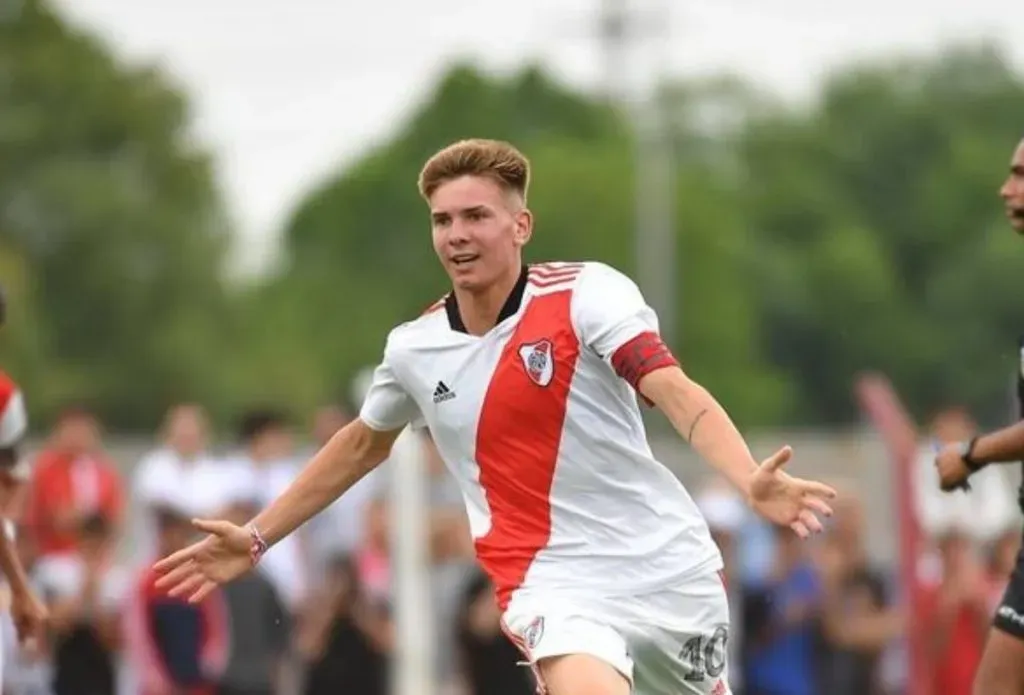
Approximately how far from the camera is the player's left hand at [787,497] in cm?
714

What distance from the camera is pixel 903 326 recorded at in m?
97.9

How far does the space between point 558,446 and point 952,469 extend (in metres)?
1.90

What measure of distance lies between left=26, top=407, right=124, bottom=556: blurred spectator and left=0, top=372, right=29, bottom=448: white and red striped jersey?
21.2 feet

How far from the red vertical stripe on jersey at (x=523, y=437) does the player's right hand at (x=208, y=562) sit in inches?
33.7

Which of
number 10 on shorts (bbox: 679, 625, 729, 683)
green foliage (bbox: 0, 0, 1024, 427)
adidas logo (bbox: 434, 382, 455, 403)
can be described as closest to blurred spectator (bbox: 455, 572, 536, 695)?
number 10 on shorts (bbox: 679, 625, 729, 683)

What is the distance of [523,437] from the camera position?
8.37m

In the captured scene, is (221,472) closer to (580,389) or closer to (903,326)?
(580,389)

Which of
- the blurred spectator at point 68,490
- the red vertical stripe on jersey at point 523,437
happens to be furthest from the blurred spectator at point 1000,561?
the red vertical stripe on jersey at point 523,437

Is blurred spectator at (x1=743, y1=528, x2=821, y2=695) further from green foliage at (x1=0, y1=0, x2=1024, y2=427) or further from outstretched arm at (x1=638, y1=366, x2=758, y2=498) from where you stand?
green foliage at (x1=0, y1=0, x2=1024, y2=427)

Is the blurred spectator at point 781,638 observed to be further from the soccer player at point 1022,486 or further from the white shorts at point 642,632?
the white shorts at point 642,632

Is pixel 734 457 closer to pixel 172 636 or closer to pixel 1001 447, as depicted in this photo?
pixel 1001 447

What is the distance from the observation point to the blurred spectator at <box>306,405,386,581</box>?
60.8ft

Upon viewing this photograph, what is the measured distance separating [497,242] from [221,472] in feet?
30.4

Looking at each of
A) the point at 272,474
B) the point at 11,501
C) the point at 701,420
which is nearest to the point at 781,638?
the point at 272,474
